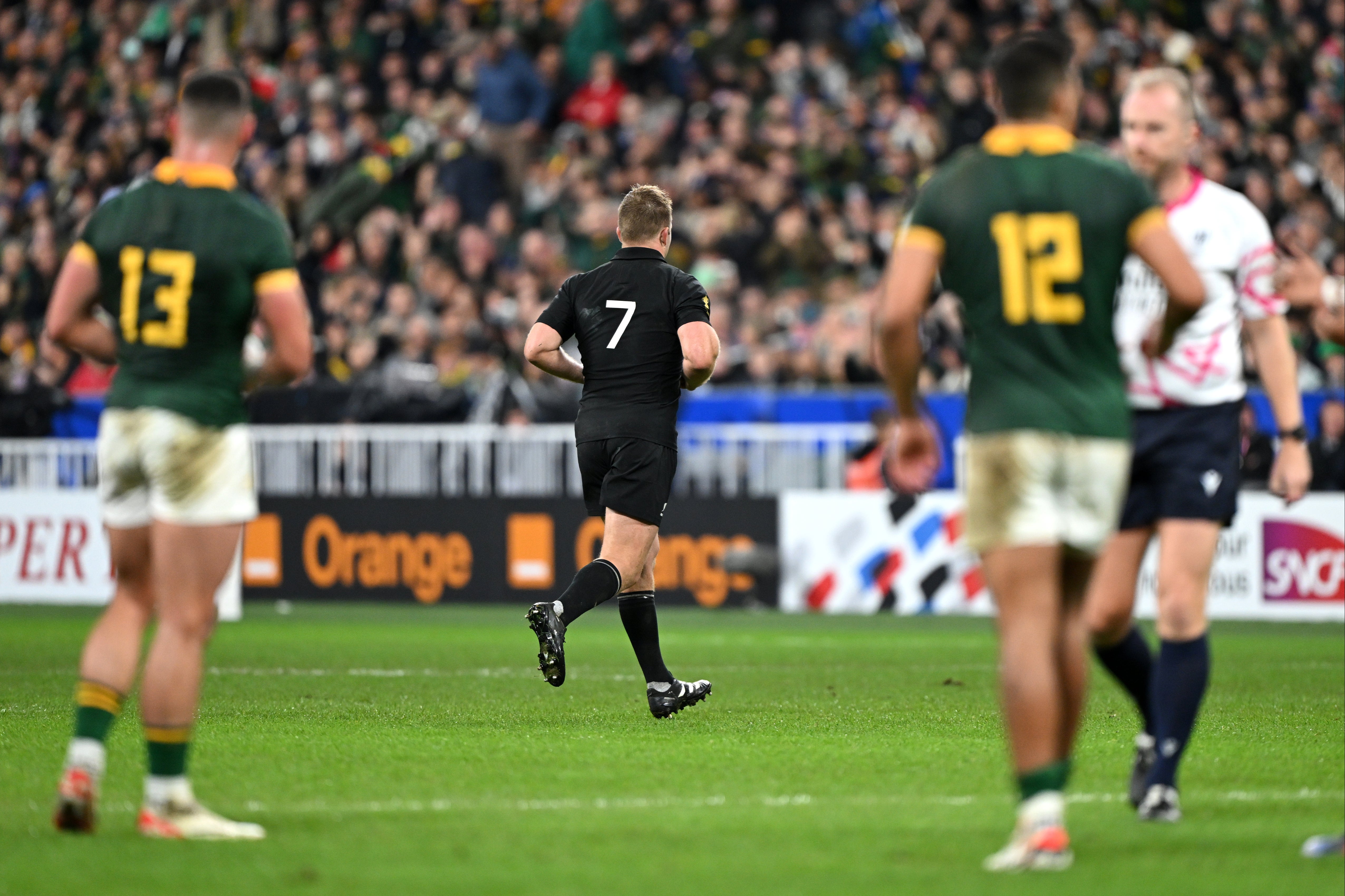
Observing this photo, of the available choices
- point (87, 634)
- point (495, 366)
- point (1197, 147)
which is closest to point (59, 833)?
point (87, 634)

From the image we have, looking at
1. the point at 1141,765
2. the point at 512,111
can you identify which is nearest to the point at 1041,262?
the point at 1141,765

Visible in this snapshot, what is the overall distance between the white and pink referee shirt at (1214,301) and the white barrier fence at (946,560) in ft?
33.2

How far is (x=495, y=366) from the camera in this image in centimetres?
2002

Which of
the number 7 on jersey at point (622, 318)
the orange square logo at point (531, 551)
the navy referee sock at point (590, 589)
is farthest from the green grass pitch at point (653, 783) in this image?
the orange square logo at point (531, 551)

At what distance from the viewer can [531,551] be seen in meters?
19.1

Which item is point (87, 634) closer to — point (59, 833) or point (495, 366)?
point (495, 366)

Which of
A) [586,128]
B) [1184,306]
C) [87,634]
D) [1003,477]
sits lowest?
[87,634]

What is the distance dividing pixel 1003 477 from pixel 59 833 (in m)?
2.93

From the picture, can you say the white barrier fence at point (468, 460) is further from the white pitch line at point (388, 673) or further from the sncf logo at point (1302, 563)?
the white pitch line at point (388, 673)

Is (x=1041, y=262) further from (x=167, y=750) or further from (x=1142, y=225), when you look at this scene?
(x=167, y=750)

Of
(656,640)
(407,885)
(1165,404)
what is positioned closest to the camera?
(407,885)

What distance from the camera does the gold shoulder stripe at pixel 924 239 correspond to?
17.8ft

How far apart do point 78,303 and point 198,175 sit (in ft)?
1.73

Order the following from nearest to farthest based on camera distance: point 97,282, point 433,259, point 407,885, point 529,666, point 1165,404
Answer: point 407,885 < point 97,282 < point 1165,404 < point 529,666 < point 433,259
